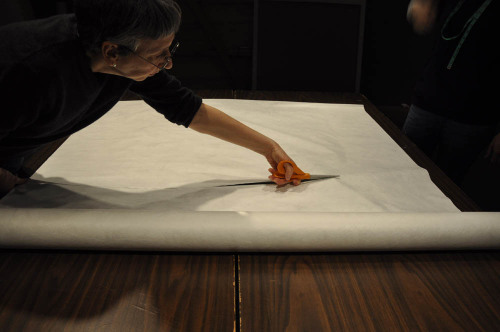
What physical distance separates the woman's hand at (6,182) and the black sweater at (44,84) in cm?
5

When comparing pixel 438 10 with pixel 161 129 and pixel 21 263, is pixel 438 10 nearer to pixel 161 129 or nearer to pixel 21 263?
pixel 161 129

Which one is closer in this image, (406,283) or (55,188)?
(406,283)

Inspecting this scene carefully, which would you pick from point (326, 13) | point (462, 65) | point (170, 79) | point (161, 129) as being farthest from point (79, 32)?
point (326, 13)

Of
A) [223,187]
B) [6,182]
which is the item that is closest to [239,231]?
[223,187]

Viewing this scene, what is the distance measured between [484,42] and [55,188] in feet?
4.28

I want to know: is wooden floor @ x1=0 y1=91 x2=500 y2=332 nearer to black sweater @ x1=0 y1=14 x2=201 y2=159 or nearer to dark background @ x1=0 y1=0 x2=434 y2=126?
black sweater @ x1=0 y1=14 x2=201 y2=159

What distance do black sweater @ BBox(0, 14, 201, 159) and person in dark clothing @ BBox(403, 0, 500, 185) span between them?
3.32 ft

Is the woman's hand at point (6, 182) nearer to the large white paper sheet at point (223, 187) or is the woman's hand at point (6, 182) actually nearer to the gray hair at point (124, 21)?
the large white paper sheet at point (223, 187)

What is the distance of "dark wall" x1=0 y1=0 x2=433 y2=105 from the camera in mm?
2553

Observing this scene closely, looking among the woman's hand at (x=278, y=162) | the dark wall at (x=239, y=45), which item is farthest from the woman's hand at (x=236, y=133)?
the dark wall at (x=239, y=45)

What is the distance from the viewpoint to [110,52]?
657 mm

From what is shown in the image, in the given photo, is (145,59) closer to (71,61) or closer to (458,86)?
(71,61)

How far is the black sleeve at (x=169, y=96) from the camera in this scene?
856mm

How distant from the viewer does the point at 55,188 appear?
0.84 metres
